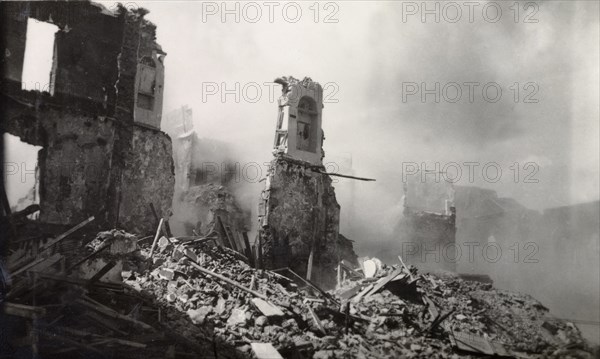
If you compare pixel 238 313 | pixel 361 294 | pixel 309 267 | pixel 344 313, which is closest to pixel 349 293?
pixel 361 294

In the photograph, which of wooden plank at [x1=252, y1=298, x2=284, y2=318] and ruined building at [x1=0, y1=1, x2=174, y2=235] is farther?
ruined building at [x1=0, y1=1, x2=174, y2=235]

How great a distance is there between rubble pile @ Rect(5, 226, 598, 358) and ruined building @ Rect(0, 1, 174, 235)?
5.48ft

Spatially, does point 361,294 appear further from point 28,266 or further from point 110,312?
point 28,266

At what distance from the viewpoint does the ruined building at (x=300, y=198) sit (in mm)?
13734

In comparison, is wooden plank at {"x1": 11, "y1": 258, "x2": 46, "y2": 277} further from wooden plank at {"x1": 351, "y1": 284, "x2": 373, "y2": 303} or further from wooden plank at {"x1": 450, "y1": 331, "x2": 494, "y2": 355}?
wooden plank at {"x1": 450, "y1": 331, "x2": 494, "y2": 355}

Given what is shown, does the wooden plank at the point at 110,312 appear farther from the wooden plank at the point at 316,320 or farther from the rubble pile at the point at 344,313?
the wooden plank at the point at 316,320

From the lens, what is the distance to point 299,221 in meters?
14.4

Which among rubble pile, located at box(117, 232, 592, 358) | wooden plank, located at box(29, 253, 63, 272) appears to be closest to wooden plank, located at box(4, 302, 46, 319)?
wooden plank, located at box(29, 253, 63, 272)

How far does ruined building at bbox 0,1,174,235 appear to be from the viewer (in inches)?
416

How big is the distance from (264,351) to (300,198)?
8.16 meters

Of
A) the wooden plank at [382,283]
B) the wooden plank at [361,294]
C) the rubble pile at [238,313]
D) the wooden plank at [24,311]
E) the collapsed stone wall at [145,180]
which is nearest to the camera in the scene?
the wooden plank at [24,311]

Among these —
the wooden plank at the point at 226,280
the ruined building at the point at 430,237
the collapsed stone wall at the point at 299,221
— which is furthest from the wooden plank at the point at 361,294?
the ruined building at the point at 430,237

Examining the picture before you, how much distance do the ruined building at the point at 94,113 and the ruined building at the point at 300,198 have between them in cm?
361

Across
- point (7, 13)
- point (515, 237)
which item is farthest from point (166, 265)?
point (515, 237)
